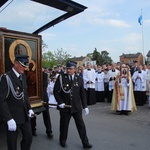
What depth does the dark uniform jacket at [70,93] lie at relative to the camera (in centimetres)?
497

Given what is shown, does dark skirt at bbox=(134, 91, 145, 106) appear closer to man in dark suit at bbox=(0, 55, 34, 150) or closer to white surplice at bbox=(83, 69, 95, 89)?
white surplice at bbox=(83, 69, 95, 89)

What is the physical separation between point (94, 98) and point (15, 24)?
24.6 feet

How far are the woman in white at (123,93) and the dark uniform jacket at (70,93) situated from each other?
12.3 feet

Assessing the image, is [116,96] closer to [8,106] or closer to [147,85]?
[147,85]

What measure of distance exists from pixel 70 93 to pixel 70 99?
125 mm

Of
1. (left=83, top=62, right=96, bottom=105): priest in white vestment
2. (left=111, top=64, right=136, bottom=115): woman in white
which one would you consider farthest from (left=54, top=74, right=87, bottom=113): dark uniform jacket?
(left=83, top=62, right=96, bottom=105): priest in white vestment

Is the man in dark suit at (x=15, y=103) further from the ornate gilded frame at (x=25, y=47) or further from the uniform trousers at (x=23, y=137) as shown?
the ornate gilded frame at (x=25, y=47)

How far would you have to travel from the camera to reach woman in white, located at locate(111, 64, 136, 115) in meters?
8.48

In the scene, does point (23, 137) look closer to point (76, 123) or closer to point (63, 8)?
point (76, 123)

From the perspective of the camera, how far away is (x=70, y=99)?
4984 mm

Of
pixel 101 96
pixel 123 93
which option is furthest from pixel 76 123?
pixel 101 96

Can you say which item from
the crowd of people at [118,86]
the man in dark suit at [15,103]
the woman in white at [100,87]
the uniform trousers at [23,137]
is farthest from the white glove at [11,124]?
the woman in white at [100,87]

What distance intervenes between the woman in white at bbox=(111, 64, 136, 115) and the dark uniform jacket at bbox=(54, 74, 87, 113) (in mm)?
3743

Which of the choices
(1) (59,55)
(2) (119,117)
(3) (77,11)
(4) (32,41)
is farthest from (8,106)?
(1) (59,55)
